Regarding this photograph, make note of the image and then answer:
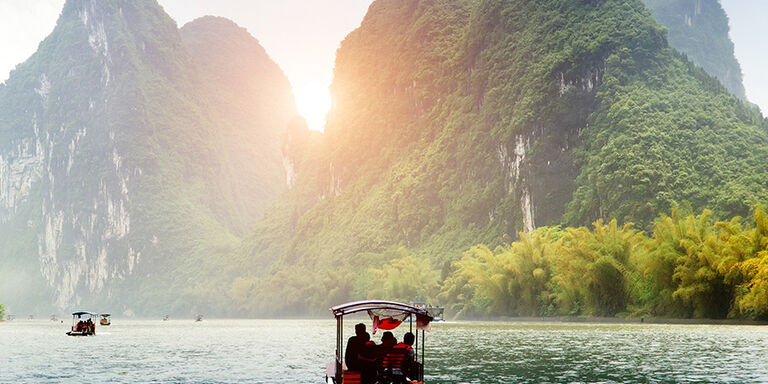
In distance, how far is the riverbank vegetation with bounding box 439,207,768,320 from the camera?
6762 centimetres

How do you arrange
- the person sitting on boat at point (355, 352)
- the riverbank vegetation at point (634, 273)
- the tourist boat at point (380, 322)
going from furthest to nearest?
the riverbank vegetation at point (634, 273) → the person sitting on boat at point (355, 352) → the tourist boat at point (380, 322)

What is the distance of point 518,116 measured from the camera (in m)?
166

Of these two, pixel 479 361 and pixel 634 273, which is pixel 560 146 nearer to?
Answer: pixel 634 273

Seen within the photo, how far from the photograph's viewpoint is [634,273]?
8481 centimetres

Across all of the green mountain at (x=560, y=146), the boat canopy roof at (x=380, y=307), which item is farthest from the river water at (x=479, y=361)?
the green mountain at (x=560, y=146)

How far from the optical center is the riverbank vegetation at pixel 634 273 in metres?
67.6

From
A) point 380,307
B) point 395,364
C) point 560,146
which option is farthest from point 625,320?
point 560,146

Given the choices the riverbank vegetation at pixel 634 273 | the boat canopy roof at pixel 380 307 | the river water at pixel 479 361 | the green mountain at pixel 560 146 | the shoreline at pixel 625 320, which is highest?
the green mountain at pixel 560 146

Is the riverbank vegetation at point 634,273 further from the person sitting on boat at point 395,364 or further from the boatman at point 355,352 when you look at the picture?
the boatman at point 355,352

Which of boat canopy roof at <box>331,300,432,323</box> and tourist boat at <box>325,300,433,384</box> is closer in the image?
tourist boat at <box>325,300,433,384</box>

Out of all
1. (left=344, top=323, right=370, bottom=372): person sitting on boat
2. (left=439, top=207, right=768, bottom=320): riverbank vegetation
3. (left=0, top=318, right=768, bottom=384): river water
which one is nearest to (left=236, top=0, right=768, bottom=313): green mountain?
(left=439, top=207, right=768, bottom=320): riverbank vegetation

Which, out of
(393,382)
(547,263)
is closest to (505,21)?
(547,263)

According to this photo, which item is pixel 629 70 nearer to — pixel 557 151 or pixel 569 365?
pixel 557 151

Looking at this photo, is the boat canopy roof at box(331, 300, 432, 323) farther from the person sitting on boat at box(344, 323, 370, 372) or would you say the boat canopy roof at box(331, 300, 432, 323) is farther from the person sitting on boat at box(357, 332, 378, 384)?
the person sitting on boat at box(357, 332, 378, 384)
